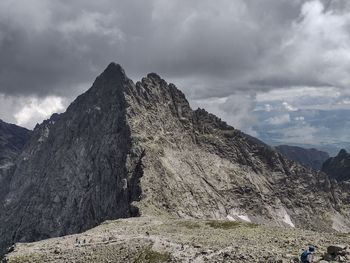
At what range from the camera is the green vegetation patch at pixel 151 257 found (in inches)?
2368

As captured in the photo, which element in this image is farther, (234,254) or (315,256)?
(234,254)

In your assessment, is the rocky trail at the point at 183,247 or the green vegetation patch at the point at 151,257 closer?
the rocky trail at the point at 183,247

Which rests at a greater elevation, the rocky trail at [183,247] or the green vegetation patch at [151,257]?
the rocky trail at [183,247]

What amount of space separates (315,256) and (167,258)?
20.0m

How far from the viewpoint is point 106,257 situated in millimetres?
67750

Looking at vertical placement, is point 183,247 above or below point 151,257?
above

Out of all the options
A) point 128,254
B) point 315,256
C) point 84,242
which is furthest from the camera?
point 84,242

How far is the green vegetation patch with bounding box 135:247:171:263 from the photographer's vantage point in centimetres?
6016

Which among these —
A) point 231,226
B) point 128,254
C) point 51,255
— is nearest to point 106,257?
point 128,254

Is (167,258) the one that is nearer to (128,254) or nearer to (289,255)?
(128,254)

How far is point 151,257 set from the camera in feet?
204

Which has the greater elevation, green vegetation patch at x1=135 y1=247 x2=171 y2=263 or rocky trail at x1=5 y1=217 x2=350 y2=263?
rocky trail at x1=5 y1=217 x2=350 y2=263

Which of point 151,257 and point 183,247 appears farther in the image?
point 183,247

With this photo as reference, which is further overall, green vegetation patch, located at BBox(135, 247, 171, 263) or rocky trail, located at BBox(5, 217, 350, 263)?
green vegetation patch, located at BBox(135, 247, 171, 263)
